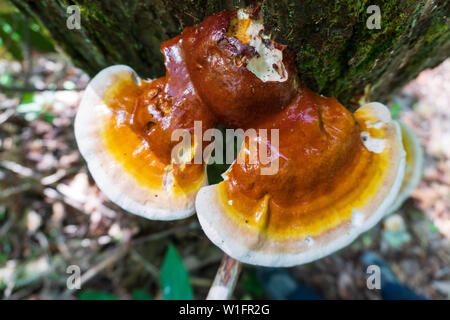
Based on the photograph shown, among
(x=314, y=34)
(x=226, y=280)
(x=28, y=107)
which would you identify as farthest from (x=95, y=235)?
(x=314, y=34)

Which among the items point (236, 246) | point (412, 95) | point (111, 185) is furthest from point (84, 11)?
point (412, 95)

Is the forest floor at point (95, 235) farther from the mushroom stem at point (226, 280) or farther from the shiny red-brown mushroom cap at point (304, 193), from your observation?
A: the shiny red-brown mushroom cap at point (304, 193)

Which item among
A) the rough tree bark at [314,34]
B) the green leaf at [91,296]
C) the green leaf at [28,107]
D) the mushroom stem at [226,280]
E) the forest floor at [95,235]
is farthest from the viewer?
the forest floor at [95,235]

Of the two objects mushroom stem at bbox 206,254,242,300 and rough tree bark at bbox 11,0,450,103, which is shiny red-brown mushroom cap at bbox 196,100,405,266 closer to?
rough tree bark at bbox 11,0,450,103

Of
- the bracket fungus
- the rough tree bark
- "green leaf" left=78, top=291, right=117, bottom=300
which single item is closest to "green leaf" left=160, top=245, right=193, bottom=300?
"green leaf" left=78, top=291, right=117, bottom=300

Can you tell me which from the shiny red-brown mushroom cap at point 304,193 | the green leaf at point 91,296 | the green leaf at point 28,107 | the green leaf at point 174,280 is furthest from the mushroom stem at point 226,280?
the green leaf at point 28,107

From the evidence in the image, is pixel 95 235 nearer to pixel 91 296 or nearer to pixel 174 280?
pixel 91 296
